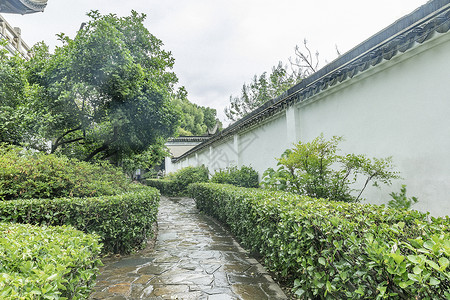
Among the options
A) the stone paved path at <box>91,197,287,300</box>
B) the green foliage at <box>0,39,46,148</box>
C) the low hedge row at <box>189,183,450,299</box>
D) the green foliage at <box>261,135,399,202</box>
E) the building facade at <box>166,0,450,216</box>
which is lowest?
the stone paved path at <box>91,197,287,300</box>

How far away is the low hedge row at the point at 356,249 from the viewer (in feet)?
4.78

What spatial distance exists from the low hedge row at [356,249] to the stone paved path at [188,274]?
0.45 metres

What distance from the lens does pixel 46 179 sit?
505cm

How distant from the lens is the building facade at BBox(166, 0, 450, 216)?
137 inches

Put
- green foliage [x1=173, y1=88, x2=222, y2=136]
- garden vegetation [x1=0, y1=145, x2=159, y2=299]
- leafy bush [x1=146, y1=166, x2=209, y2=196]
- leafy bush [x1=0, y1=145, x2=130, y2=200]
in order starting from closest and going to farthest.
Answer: garden vegetation [x1=0, y1=145, x2=159, y2=299], leafy bush [x1=0, y1=145, x2=130, y2=200], leafy bush [x1=146, y1=166, x2=209, y2=196], green foliage [x1=173, y1=88, x2=222, y2=136]

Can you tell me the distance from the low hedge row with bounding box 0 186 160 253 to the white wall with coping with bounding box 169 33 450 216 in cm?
439

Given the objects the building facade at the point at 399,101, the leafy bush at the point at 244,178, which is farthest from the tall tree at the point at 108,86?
the building facade at the point at 399,101

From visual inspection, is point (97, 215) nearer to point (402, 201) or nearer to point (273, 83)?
point (402, 201)

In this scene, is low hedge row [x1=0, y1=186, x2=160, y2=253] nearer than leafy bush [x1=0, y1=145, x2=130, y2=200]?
Yes

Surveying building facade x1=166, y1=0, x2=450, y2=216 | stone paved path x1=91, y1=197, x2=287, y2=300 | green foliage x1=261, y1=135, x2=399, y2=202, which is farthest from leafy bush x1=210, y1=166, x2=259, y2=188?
green foliage x1=261, y1=135, x2=399, y2=202

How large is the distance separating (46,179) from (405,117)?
649 cm

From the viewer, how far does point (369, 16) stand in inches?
496

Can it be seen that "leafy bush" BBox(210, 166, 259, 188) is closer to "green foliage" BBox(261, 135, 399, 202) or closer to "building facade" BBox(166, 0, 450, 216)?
"building facade" BBox(166, 0, 450, 216)

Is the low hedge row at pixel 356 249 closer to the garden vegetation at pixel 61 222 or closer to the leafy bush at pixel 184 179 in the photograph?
the garden vegetation at pixel 61 222
